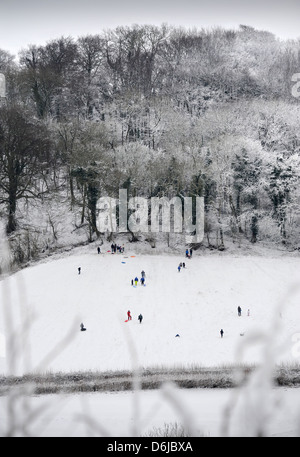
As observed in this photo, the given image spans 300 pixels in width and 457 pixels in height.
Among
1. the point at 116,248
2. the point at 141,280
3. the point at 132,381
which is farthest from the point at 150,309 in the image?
the point at 132,381

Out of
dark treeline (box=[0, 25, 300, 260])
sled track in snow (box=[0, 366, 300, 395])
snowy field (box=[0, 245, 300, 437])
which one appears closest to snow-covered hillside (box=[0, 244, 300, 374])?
snowy field (box=[0, 245, 300, 437])

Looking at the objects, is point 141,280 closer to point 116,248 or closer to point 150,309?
point 150,309

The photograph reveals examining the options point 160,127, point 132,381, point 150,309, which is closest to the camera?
point 132,381

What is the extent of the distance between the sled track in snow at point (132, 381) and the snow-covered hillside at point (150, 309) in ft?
5.45

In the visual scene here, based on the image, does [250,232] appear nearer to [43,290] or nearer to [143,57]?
[43,290]

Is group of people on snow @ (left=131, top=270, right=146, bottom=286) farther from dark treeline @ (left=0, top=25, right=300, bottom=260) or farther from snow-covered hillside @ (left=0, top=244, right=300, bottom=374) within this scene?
dark treeline @ (left=0, top=25, right=300, bottom=260)

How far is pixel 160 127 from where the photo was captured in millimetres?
44094

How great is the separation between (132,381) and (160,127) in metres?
37.5

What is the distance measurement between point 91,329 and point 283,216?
21.6 meters

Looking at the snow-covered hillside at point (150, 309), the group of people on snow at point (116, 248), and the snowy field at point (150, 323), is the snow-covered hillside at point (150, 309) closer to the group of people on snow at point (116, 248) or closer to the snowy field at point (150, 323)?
the snowy field at point (150, 323)

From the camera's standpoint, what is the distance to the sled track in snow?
1045 centimetres

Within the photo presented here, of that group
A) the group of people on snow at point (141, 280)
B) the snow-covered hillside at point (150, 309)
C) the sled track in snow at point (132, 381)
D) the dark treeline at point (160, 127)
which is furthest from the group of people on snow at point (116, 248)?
the sled track in snow at point (132, 381)

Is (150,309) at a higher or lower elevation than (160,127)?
lower

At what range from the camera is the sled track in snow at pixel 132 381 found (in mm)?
10453
